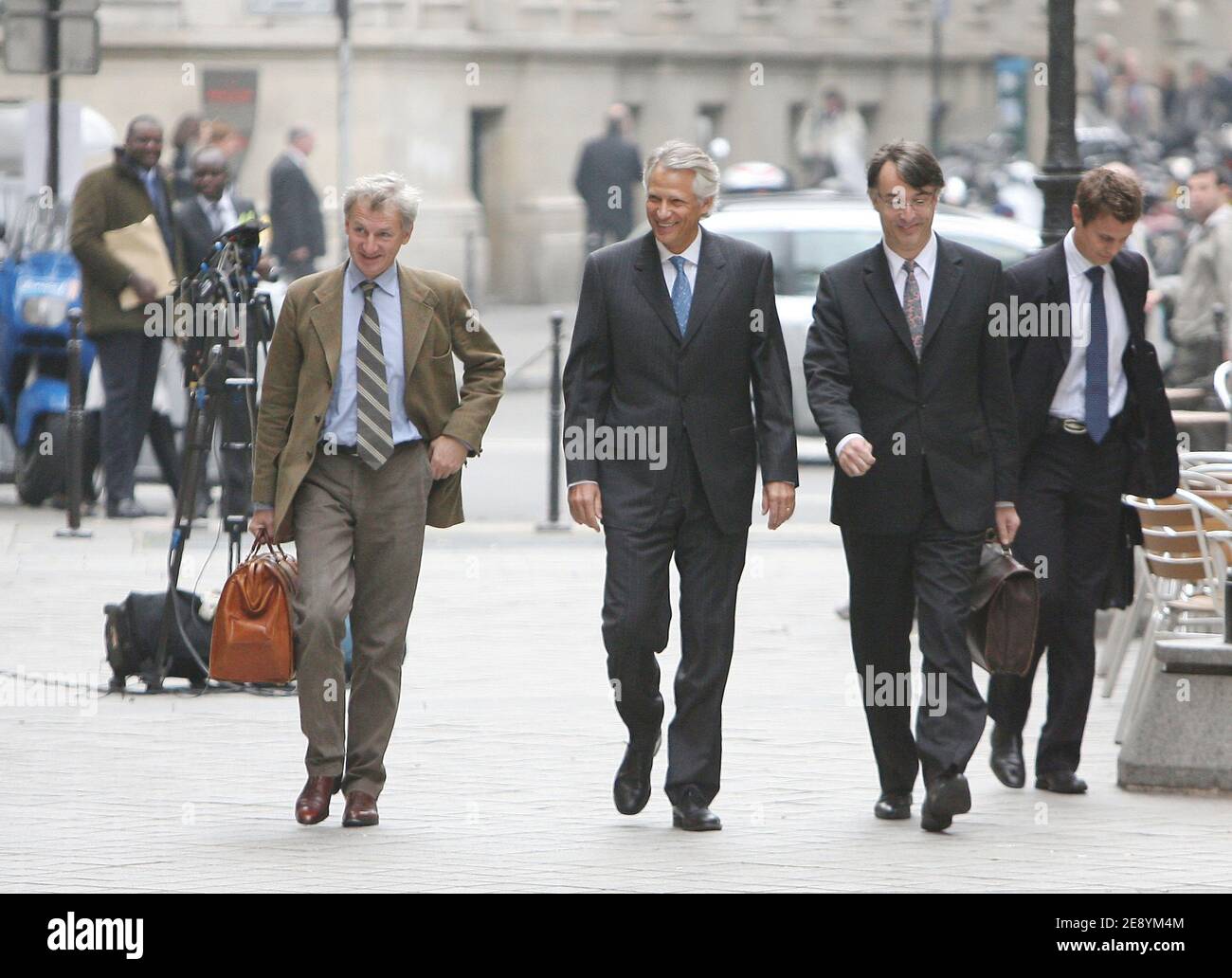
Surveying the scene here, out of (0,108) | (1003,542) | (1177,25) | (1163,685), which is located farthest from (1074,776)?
(1177,25)

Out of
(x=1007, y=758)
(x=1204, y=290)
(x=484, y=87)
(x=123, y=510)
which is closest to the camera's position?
(x=1007, y=758)

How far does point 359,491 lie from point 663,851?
1.33m

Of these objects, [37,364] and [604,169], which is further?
[604,169]

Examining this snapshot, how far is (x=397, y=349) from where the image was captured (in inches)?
311

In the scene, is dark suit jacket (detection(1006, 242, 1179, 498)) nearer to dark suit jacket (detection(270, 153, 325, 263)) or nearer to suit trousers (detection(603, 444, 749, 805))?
suit trousers (detection(603, 444, 749, 805))

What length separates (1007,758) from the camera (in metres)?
8.59

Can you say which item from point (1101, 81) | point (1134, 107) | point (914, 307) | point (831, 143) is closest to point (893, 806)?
point (914, 307)

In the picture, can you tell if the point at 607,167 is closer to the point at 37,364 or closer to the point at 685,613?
the point at 37,364

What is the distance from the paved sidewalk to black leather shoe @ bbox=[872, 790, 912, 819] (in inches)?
2.0

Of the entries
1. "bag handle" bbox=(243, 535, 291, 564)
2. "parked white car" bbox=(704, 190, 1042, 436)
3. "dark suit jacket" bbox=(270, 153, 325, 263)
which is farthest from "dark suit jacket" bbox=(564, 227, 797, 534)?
"dark suit jacket" bbox=(270, 153, 325, 263)

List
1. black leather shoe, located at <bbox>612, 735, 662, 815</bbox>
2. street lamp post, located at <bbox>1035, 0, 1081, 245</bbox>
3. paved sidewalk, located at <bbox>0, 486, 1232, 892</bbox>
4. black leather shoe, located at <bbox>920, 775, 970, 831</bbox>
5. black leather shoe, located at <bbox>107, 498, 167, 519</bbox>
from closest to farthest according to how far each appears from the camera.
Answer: paved sidewalk, located at <bbox>0, 486, 1232, 892</bbox> < black leather shoe, located at <bbox>920, 775, 970, 831</bbox> < black leather shoe, located at <bbox>612, 735, 662, 815</bbox> < street lamp post, located at <bbox>1035, 0, 1081, 245</bbox> < black leather shoe, located at <bbox>107, 498, 167, 519</bbox>

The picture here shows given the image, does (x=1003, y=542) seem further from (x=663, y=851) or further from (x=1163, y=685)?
(x=663, y=851)

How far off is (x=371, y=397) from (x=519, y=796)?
4.37ft

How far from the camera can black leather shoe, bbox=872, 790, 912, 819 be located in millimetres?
7938
